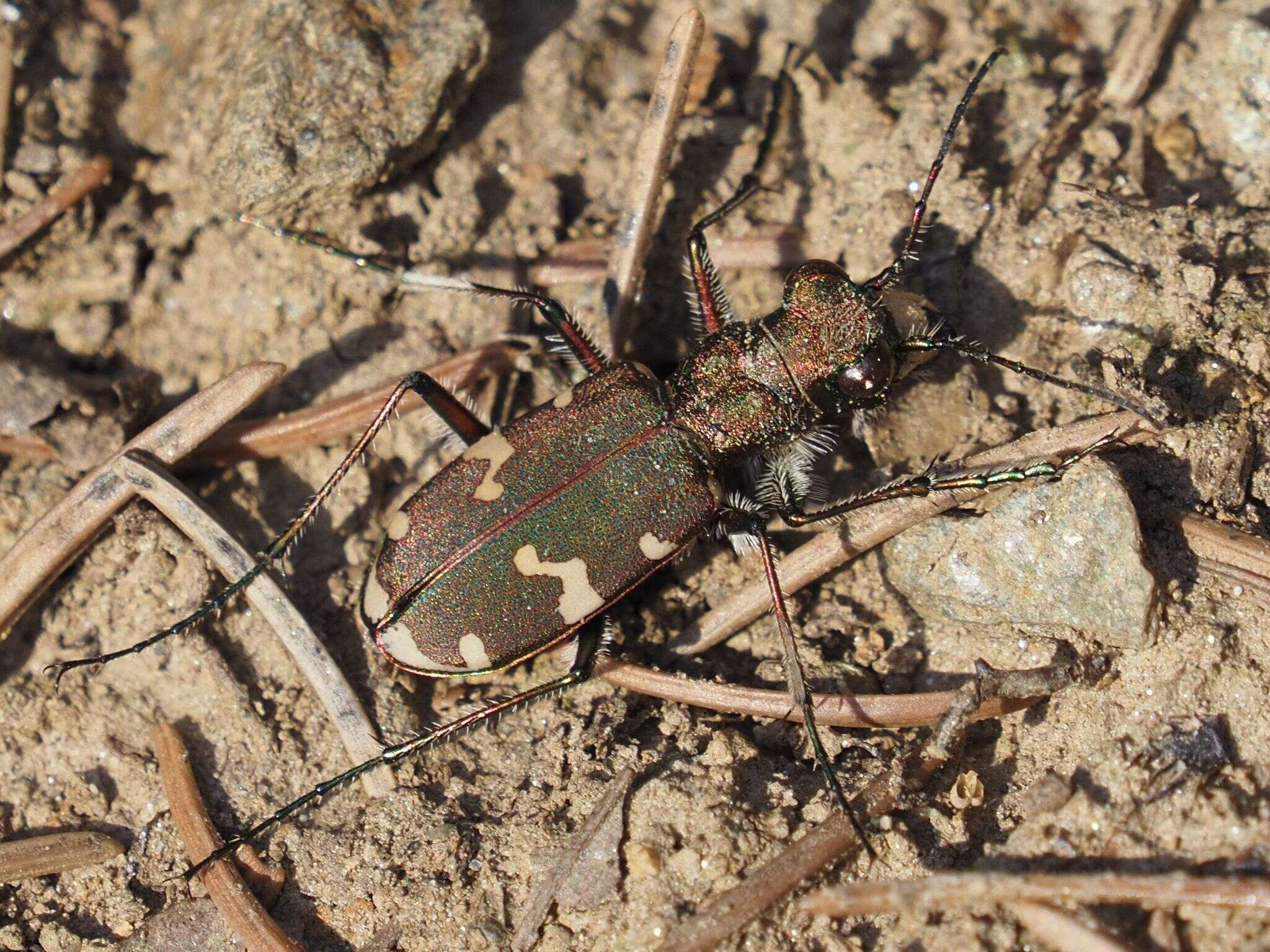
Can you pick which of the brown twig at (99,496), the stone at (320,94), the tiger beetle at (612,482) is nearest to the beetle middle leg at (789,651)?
the tiger beetle at (612,482)

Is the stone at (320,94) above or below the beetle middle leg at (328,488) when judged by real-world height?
above

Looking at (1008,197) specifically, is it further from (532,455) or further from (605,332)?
(532,455)

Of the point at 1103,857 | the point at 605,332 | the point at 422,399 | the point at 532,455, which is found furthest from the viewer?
the point at 605,332

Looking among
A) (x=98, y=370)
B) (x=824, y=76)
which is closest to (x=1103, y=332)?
(x=824, y=76)

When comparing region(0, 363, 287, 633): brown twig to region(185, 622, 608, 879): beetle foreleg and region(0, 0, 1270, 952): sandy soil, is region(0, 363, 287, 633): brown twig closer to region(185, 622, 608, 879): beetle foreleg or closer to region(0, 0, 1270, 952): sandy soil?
region(0, 0, 1270, 952): sandy soil

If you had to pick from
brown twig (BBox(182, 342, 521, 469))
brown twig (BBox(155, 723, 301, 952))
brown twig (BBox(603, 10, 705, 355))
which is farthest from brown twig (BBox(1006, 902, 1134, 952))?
brown twig (BBox(182, 342, 521, 469))

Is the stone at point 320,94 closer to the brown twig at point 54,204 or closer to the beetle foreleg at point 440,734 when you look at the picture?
the brown twig at point 54,204
